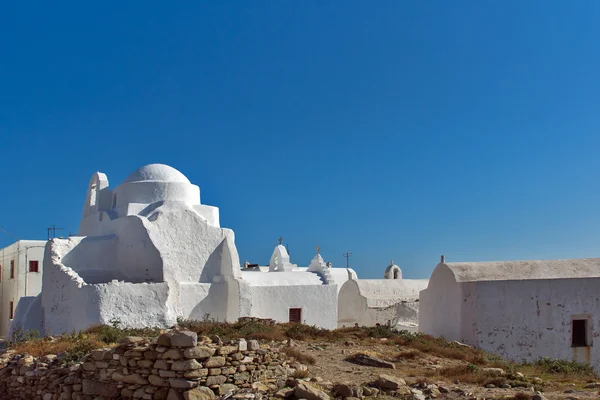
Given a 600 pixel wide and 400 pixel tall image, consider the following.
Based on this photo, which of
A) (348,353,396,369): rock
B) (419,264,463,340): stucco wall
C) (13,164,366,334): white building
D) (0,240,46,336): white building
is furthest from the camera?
(0,240,46,336): white building

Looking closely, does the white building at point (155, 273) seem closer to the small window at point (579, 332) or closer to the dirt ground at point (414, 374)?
the dirt ground at point (414, 374)

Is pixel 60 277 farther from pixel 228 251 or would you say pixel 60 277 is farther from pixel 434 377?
pixel 434 377

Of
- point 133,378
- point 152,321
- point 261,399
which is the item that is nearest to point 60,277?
point 152,321

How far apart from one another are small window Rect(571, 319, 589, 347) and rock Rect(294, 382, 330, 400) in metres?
10.1

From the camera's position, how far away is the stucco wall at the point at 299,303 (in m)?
19.9

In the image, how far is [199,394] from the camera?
8.15 m

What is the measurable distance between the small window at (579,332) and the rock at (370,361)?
7.19m

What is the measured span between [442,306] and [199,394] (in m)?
10.4

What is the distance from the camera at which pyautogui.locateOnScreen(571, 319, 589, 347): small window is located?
15641 millimetres

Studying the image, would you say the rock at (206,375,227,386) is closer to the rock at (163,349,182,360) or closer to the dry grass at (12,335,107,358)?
the rock at (163,349,182,360)

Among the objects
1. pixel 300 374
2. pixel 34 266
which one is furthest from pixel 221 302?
pixel 34 266

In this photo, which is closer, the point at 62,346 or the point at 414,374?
the point at 414,374

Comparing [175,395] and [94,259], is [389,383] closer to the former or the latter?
[175,395]

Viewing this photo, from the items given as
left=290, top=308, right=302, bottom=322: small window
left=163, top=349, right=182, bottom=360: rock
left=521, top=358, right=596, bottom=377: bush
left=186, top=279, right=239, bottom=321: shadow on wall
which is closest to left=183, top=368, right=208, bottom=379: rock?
left=163, top=349, right=182, bottom=360: rock
